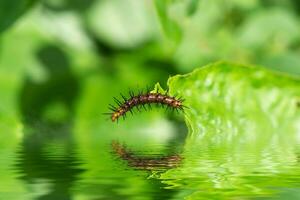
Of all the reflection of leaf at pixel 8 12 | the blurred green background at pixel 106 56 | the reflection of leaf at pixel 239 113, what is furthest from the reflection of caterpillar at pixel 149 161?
the reflection of leaf at pixel 8 12

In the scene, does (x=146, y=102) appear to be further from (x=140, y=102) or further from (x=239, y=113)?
(x=239, y=113)

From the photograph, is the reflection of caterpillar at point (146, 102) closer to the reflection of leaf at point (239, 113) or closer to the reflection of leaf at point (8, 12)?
the reflection of leaf at point (239, 113)

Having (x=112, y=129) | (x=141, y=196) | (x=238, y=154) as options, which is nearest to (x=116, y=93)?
(x=112, y=129)

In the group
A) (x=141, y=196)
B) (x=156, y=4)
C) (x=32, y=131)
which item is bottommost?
(x=141, y=196)

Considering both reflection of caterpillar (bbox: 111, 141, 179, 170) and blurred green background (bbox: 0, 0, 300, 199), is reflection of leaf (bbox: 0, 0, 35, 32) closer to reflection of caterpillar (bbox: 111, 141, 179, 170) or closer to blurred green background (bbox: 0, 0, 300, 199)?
blurred green background (bbox: 0, 0, 300, 199)

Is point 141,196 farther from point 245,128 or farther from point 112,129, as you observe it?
point 112,129

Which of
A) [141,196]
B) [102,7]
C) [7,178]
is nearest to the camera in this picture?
[141,196]
